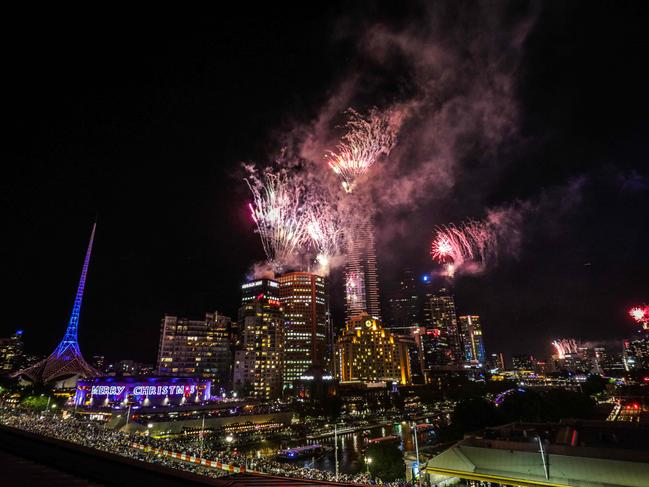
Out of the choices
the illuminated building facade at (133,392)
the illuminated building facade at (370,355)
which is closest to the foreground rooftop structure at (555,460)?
the illuminated building facade at (133,392)

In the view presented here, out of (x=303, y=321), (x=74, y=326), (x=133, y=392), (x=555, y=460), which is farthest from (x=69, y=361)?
(x=555, y=460)

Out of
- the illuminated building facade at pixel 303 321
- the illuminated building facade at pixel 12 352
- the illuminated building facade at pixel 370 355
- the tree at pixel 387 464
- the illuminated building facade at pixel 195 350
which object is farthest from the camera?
the illuminated building facade at pixel 12 352

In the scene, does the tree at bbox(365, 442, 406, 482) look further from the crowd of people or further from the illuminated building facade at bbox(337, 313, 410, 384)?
the illuminated building facade at bbox(337, 313, 410, 384)

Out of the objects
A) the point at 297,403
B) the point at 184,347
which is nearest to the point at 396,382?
the point at 297,403

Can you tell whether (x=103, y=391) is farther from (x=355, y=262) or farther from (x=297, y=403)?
(x=355, y=262)

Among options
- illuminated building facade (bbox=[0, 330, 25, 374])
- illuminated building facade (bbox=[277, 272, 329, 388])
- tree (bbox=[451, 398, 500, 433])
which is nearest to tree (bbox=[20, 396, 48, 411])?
illuminated building facade (bbox=[277, 272, 329, 388])

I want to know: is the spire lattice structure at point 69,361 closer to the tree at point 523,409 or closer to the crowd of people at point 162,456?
the crowd of people at point 162,456
